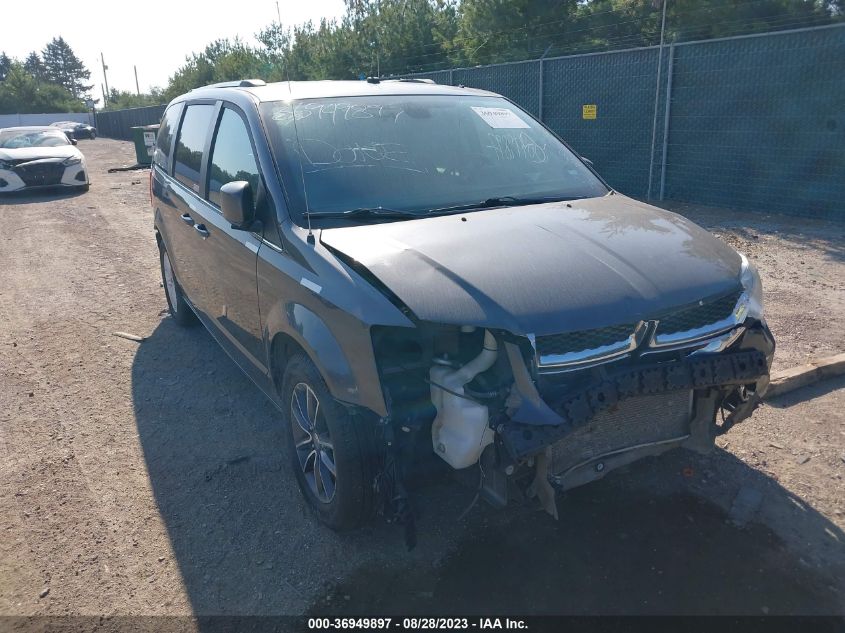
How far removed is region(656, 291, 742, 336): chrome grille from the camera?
2.74 m

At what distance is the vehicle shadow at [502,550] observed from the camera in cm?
281

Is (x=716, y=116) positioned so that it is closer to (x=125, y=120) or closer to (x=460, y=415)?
(x=460, y=415)

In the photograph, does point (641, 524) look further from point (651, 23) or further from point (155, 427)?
point (651, 23)

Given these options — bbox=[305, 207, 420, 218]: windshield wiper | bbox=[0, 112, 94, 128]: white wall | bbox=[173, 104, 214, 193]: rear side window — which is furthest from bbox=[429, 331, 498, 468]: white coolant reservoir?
bbox=[0, 112, 94, 128]: white wall

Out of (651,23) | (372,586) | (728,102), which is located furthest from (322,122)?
(651,23)

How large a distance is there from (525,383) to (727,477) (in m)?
1.69

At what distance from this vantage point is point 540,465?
261 cm

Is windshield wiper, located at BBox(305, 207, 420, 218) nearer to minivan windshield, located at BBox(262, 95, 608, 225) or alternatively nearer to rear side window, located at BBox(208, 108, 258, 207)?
minivan windshield, located at BBox(262, 95, 608, 225)

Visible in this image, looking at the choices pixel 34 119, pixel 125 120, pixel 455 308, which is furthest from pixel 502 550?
pixel 34 119

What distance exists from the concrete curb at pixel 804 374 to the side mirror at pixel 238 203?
325 cm

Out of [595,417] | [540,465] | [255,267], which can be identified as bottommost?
[540,465]

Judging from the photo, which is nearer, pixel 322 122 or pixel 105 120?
pixel 322 122

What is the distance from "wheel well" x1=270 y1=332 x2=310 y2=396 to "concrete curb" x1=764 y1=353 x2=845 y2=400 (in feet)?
9.58

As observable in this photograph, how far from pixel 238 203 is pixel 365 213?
2.01 ft
